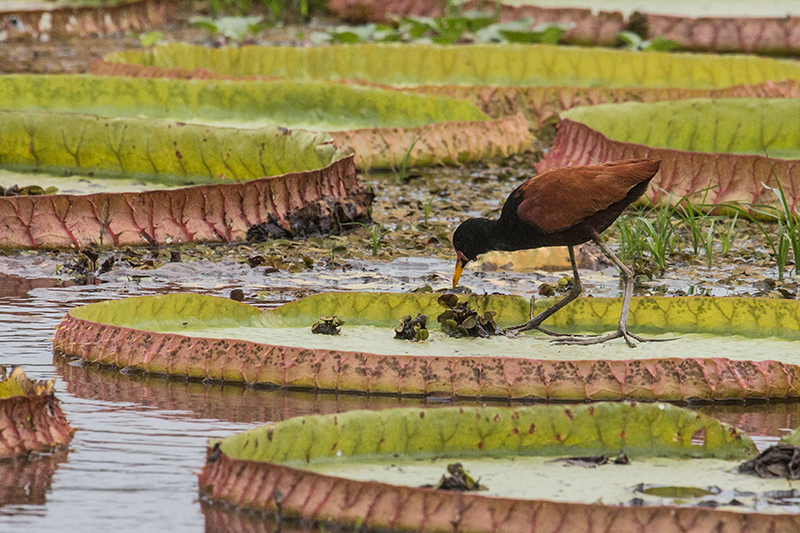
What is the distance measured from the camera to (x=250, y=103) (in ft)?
32.4

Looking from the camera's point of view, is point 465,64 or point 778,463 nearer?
point 778,463

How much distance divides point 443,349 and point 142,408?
3.83ft

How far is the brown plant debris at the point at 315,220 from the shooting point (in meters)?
7.55

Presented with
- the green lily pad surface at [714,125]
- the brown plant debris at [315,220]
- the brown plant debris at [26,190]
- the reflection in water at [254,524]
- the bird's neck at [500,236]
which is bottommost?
the brown plant debris at [315,220]

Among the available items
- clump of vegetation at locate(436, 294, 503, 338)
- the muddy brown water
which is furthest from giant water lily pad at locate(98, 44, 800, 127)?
clump of vegetation at locate(436, 294, 503, 338)

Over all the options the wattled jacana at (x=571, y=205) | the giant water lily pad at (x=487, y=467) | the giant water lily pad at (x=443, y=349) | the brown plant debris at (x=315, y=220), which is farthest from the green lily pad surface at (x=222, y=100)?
the giant water lily pad at (x=487, y=467)

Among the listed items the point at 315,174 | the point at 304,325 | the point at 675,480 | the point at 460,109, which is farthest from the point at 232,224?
the point at 675,480

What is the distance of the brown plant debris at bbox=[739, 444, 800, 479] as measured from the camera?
3.53m

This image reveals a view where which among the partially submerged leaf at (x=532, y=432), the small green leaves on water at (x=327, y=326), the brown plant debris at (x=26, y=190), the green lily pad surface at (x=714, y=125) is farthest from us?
the green lily pad surface at (x=714, y=125)

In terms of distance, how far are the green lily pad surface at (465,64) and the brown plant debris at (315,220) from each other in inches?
171

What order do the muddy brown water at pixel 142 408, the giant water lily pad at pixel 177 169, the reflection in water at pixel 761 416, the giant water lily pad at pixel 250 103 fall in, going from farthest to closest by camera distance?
the giant water lily pad at pixel 250 103 → the giant water lily pad at pixel 177 169 → the reflection in water at pixel 761 416 → the muddy brown water at pixel 142 408

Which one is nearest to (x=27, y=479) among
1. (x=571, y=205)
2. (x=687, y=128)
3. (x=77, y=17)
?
(x=571, y=205)

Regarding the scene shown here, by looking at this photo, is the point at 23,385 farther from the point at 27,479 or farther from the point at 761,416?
the point at 761,416

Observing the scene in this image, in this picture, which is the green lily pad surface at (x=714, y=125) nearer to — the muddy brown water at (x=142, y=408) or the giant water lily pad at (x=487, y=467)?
the muddy brown water at (x=142, y=408)
